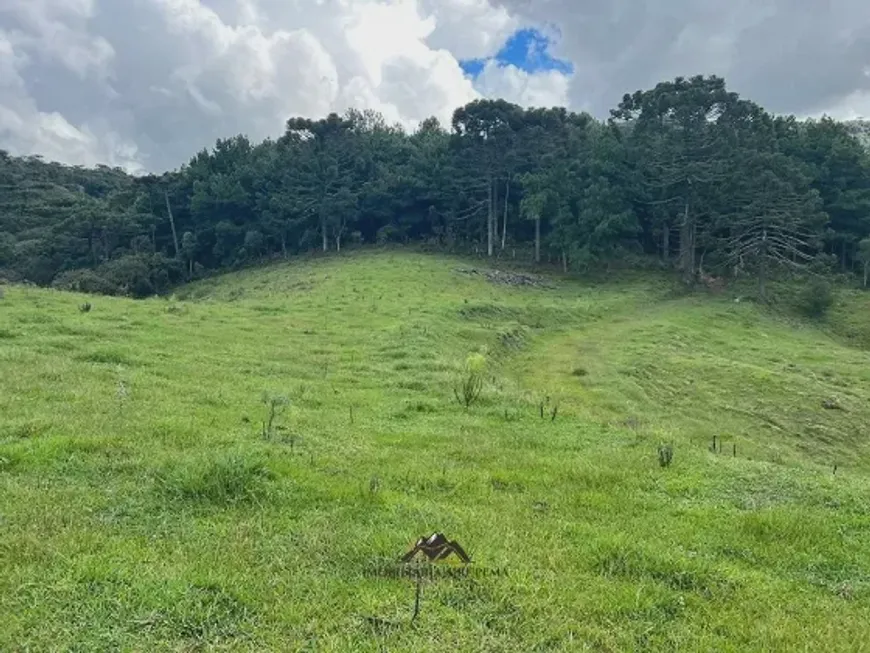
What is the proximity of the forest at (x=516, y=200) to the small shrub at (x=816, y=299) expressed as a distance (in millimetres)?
2399

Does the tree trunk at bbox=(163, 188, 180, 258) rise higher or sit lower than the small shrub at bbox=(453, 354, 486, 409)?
higher

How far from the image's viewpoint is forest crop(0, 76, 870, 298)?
5212cm

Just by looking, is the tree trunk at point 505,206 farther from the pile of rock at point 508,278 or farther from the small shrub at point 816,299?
the small shrub at point 816,299

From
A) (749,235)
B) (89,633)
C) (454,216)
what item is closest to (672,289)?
(749,235)

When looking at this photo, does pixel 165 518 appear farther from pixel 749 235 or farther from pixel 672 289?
pixel 749 235

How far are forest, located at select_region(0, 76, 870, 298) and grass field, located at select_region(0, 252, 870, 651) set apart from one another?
3401 cm

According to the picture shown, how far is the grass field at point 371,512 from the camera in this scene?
632 cm

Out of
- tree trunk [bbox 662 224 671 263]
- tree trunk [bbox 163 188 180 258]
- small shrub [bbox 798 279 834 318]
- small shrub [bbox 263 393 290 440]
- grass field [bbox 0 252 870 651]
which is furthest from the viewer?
tree trunk [bbox 163 188 180 258]

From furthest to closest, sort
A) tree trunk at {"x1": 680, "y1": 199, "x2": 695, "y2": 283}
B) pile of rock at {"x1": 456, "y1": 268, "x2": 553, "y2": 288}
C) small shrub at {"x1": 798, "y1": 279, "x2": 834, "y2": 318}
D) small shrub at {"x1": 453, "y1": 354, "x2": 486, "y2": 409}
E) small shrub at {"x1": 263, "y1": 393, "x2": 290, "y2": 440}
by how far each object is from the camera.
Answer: tree trunk at {"x1": 680, "y1": 199, "x2": 695, "y2": 283} → pile of rock at {"x1": 456, "y1": 268, "x2": 553, "y2": 288} → small shrub at {"x1": 798, "y1": 279, "x2": 834, "y2": 318} → small shrub at {"x1": 453, "y1": 354, "x2": 486, "y2": 409} → small shrub at {"x1": 263, "y1": 393, "x2": 290, "y2": 440}

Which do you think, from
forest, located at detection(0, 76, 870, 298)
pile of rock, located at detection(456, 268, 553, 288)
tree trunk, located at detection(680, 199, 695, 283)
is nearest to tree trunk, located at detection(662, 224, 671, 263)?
forest, located at detection(0, 76, 870, 298)

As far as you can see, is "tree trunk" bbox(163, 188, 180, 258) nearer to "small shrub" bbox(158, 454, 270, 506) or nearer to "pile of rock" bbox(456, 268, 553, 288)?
"pile of rock" bbox(456, 268, 553, 288)

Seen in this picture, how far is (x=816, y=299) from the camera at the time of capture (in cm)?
4828

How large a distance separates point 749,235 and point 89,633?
181 ft

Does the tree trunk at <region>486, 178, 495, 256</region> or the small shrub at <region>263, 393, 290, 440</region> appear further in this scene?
the tree trunk at <region>486, 178, 495, 256</region>
